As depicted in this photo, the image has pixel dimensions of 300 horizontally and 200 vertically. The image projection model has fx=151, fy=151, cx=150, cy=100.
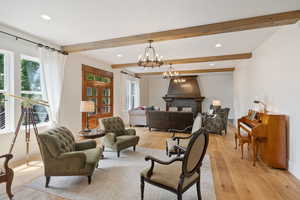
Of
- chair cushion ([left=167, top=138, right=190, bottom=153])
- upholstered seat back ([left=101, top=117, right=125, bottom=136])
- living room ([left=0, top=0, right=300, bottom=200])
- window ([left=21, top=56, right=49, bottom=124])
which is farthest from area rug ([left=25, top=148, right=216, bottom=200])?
window ([left=21, top=56, right=49, bottom=124])

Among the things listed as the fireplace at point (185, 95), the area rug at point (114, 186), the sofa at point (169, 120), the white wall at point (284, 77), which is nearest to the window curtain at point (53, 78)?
the area rug at point (114, 186)

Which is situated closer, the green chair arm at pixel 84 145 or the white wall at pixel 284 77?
the white wall at pixel 284 77

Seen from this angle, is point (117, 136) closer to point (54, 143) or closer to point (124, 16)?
point (54, 143)

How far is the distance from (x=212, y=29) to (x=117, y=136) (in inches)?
128

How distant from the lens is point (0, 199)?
2.03 meters

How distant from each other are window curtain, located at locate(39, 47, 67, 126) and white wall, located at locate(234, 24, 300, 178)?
16.7 feet

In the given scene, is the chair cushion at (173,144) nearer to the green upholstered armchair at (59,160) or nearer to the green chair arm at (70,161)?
Answer: the green upholstered armchair at (59,160)

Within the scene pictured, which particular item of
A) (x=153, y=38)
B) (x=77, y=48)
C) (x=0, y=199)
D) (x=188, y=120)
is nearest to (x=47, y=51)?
(x=77, y=48)

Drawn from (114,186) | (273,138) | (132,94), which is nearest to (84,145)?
(114,186)

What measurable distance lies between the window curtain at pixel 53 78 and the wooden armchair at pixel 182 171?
10.2ft

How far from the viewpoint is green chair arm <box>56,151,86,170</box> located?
228 centimetres

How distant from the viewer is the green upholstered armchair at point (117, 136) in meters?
3.50

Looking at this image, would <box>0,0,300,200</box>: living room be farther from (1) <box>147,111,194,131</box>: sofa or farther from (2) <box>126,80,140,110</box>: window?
(2) <box>126,80,140,110</box>: window

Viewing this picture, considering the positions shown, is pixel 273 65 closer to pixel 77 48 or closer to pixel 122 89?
pixel 77 48
